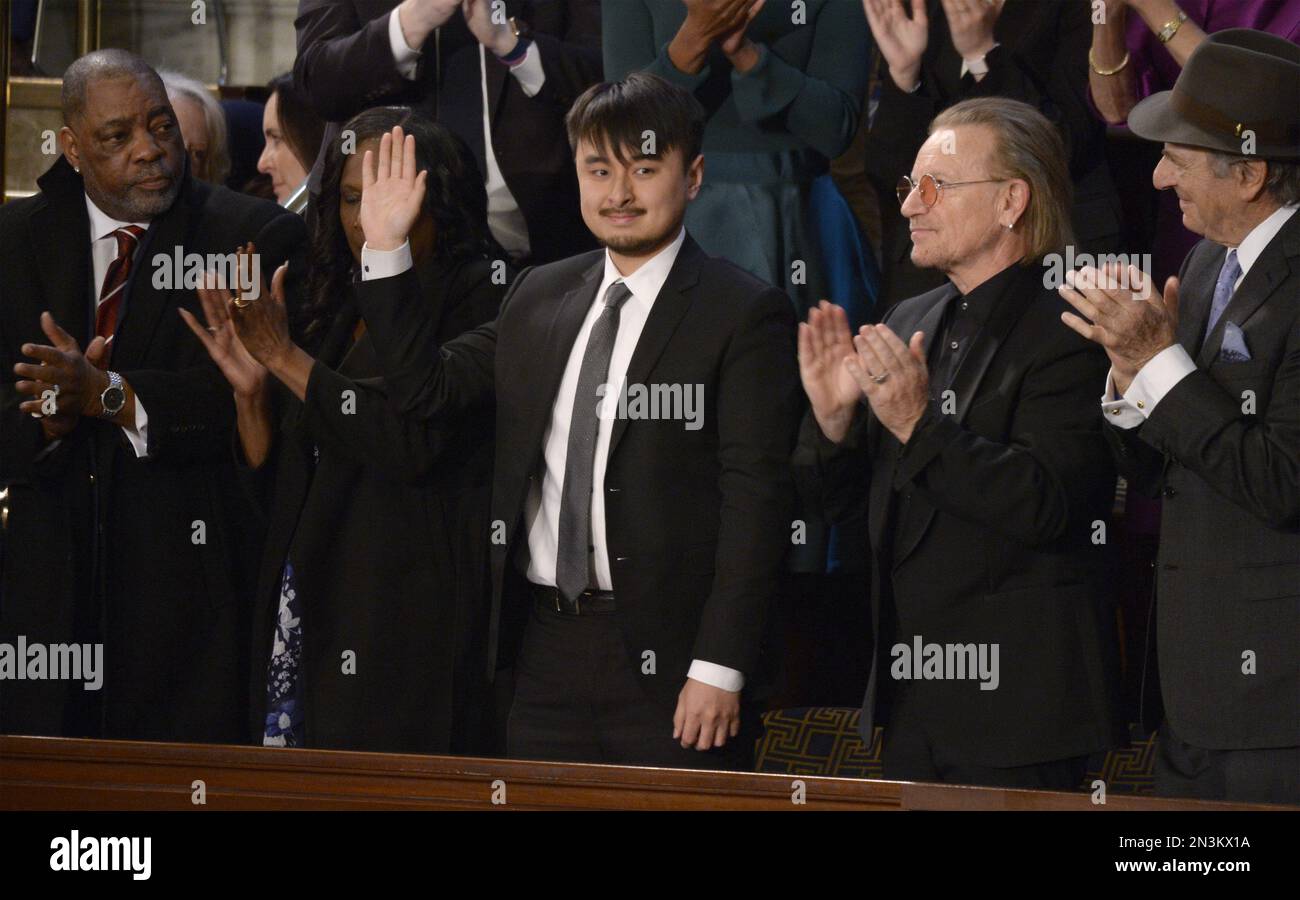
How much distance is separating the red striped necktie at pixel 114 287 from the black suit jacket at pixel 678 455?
71cm

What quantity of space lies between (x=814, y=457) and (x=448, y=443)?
801mm

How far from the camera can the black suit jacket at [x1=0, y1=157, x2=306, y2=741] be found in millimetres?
3988

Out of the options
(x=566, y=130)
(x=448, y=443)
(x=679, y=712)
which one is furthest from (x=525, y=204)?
(x=679, y=712)

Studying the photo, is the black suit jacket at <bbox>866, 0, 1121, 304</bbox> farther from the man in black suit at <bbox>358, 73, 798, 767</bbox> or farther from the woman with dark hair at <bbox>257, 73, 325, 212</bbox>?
the woman with dark hair at <bbox>257, 73, 325, 212</bbox>

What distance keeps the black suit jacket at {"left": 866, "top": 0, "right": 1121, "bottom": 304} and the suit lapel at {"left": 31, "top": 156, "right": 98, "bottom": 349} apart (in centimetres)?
174

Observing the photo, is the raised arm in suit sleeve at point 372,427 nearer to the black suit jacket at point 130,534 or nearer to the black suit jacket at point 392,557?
the black suit jacket at point 392,557

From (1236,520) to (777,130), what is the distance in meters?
1.33

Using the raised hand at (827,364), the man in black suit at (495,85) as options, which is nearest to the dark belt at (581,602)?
the raised hand at (827,364)

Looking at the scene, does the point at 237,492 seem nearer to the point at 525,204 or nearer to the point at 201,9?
the point at 525,204

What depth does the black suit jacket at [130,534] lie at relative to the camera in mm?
3988

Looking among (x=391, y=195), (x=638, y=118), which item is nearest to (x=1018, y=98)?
(x=638, y=118)

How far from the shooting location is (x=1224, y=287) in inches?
130

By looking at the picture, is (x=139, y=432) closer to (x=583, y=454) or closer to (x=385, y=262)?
(x=385, y=262)

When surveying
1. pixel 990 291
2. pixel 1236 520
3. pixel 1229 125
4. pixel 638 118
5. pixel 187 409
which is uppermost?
pixel 638 118
